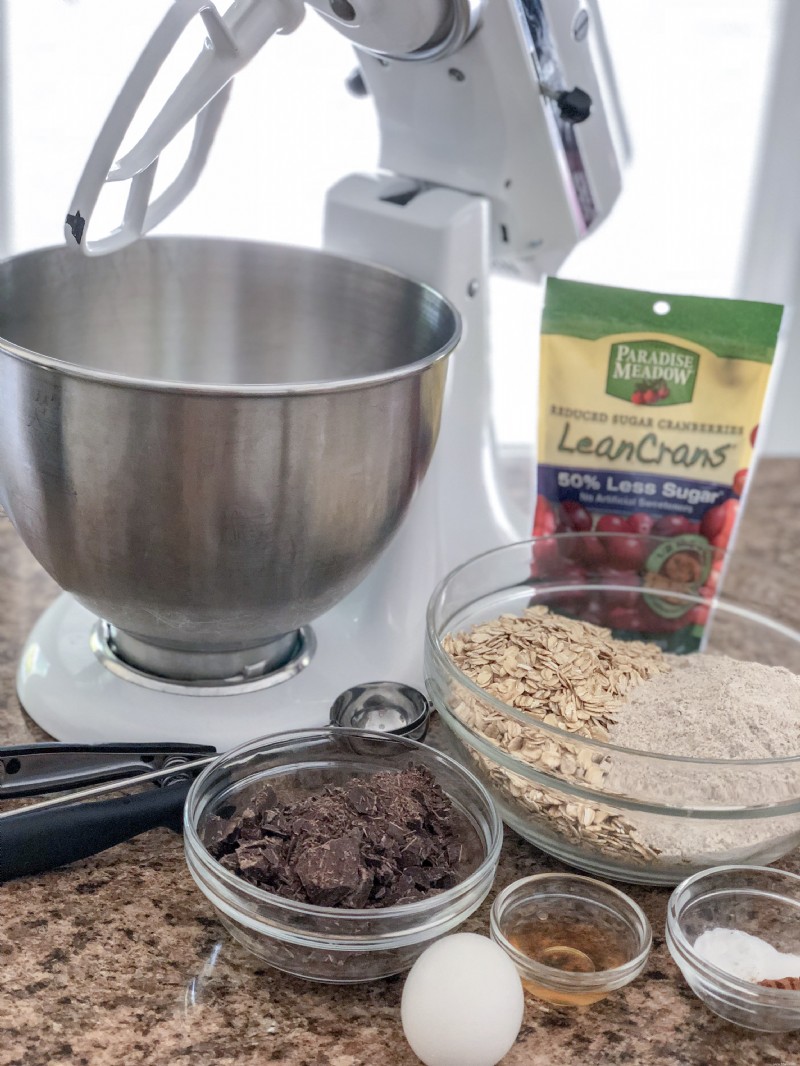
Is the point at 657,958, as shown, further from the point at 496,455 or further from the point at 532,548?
the point at 496,455

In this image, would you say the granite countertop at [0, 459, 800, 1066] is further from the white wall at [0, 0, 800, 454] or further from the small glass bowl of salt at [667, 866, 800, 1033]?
the white wall at [0, 0, 800, 454]

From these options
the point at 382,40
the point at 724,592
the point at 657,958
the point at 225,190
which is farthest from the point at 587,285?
the point at 225,190

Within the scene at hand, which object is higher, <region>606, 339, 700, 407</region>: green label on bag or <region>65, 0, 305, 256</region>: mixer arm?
<region>65, 0, 305, 256</region>: mixer arm

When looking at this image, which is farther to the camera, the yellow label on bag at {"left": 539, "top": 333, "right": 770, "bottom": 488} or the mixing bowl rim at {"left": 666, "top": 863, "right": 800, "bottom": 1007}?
the yellow label on bag at {"left": 539, "top": 333, "right": 770, "bottom": 488}

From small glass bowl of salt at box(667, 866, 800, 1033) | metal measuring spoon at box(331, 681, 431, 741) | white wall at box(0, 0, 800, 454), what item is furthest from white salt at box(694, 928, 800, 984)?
white wall at box(0, 0, 800, 454)

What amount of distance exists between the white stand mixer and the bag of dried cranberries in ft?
0.21

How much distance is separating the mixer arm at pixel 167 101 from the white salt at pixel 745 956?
52cm

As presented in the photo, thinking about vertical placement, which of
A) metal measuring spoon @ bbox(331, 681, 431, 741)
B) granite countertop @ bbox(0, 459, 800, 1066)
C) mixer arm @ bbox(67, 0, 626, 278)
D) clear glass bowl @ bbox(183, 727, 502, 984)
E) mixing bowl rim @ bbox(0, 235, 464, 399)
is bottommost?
granite countertop @ bbox(0, 459, 800, 1066)

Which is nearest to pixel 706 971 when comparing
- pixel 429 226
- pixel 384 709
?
pixel 384 709

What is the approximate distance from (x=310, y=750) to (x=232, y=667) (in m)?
0.12

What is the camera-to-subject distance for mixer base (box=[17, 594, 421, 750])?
0.78 metres

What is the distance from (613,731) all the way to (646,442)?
276 millimetres

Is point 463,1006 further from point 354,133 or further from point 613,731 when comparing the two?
point 354,133

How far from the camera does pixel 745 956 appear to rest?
2.07 ft
